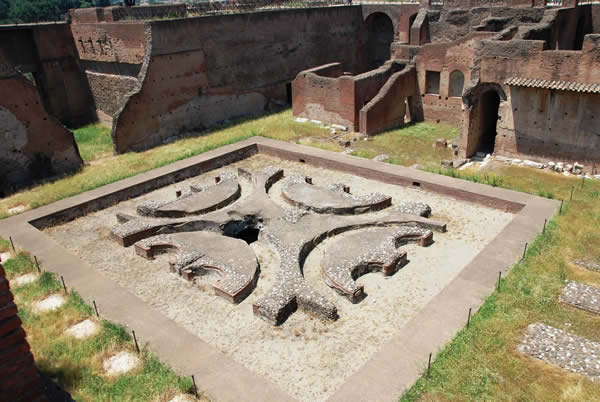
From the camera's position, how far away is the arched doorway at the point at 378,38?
28.6m

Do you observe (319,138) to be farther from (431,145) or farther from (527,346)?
(527,346)

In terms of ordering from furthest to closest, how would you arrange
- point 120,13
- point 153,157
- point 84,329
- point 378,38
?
point 378,38 < point 120,13 < point 153,157 < point 84,329

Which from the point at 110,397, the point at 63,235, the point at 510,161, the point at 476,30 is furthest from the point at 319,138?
the point at 110,397

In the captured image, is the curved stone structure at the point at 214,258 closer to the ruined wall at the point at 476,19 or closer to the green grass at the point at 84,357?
the green grass at the point at 84,357

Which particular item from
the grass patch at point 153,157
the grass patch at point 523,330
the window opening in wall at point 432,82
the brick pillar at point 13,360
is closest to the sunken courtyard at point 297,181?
the window opening in wall at point 432,82

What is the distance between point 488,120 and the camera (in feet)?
55.7

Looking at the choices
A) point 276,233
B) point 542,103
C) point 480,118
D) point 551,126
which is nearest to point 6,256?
point 276,233

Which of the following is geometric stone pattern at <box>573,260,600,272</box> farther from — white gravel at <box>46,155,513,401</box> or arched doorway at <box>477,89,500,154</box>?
arched doorway at <box>477,89,500,154</box>

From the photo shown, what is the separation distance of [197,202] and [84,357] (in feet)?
19.6

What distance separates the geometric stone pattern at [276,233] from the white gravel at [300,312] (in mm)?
246

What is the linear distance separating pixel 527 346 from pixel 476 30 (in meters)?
16.4

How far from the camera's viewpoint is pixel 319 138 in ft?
61.6

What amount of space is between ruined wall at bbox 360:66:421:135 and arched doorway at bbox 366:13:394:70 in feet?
30.8

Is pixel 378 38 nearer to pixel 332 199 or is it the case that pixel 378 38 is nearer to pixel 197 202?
pixel 332 199
